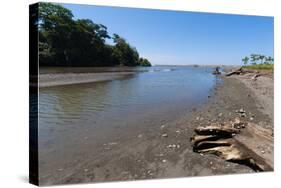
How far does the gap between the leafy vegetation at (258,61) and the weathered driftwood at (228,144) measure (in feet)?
2.93

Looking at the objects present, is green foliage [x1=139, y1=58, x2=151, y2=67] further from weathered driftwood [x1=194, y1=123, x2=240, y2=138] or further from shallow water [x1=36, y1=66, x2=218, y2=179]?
weathered driftwood [x1=194, y1=123, x2=240, y2=138]

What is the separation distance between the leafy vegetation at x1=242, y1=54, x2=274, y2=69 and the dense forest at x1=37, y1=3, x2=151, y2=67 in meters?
1.53

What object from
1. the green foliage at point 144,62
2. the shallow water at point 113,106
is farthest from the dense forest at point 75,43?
the shallow water at point 113,106

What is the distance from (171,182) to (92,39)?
6.28 ft

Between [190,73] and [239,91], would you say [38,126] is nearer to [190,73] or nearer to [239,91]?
[190,73]

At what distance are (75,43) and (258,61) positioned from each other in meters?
2.56

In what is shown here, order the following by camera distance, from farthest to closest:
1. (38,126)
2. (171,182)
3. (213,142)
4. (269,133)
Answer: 1. (269,133)
2. (213,142)
3. (171,182)
4. (38,126)

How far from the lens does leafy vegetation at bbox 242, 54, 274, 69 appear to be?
5.64 m

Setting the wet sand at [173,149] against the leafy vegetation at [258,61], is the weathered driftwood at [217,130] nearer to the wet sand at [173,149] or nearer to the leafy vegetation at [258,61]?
the wet sand at [173,149]

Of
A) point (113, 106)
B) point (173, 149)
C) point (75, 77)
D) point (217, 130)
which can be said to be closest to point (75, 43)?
point (75, 77)

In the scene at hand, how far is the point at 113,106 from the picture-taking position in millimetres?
4793

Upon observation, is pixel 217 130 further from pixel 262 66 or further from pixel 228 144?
pixel 262 66

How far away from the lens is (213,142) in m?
5.14

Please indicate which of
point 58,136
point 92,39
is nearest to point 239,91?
point 92,39
